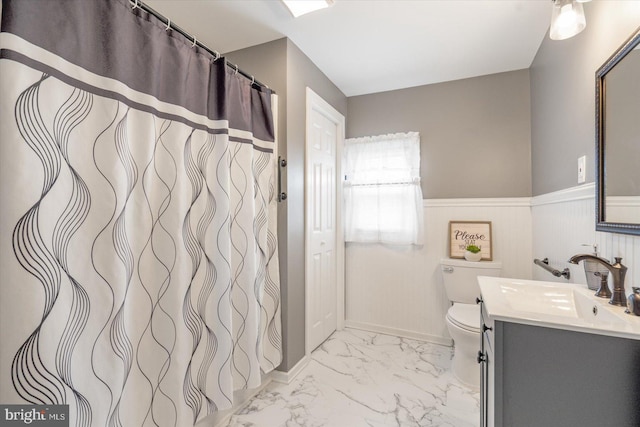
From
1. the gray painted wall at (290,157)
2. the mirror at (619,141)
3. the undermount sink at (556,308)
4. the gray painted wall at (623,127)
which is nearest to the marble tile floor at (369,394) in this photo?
the gray painted wall at (290,157)

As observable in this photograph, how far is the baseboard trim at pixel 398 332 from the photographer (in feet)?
8.08

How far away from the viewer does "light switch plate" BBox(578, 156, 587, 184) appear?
131 centimetres

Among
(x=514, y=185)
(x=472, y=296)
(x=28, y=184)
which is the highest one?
(x=514, y=185)

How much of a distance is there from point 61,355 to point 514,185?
2814 mm

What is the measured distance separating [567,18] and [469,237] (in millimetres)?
1598

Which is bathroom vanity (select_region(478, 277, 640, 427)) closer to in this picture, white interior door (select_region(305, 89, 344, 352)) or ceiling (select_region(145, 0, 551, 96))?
white interior door (select_region(305, 89, 344, 352))

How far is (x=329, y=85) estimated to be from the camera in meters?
2.50

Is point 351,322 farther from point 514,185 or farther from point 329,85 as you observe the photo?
point 329,85

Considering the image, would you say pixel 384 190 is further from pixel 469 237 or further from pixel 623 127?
pixel 623 127

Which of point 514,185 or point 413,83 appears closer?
point 514,185

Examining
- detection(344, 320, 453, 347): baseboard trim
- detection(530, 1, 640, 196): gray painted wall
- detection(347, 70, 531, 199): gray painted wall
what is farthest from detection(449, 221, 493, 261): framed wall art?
detection(344, 320, 453, 347): baseboard trim

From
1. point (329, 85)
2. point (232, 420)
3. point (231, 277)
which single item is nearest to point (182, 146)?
point (231, 277)

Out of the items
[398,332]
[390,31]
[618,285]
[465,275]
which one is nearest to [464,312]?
[465,275]

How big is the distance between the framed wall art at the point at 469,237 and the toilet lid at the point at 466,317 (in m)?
0.45
